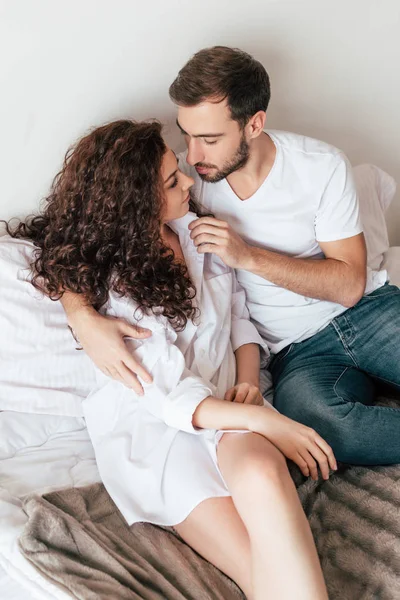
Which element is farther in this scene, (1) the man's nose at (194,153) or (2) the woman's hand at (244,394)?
(1) the man's nose at (194,153)

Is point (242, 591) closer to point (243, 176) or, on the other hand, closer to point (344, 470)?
point (344, 470)

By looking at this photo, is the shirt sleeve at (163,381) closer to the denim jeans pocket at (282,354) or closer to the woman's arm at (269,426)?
the woman's arm at (269,426)

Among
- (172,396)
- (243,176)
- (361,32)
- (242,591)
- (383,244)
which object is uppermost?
(361,32)

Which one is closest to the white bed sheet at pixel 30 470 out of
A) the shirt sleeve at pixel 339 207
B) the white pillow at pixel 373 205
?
the shirt sleeve at pixel 339 207

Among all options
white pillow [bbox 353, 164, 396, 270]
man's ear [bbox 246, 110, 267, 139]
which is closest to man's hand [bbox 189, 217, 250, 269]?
man's ear [bbox 246, 110, 267, 139]

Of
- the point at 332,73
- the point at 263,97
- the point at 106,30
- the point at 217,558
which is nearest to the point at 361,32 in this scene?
the point at 332,73

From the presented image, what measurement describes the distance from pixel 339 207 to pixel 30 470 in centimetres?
101

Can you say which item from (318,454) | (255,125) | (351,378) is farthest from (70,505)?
(255,125)

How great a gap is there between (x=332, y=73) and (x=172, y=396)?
4.14 ft

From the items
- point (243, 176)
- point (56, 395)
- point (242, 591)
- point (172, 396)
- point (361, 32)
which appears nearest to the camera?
point (242, 591)

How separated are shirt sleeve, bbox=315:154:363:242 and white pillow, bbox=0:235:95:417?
73 centimetres

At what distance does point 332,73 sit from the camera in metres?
2.13

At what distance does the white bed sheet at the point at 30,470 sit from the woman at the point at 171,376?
8 centimetres

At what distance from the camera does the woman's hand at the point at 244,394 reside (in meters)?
1.50
